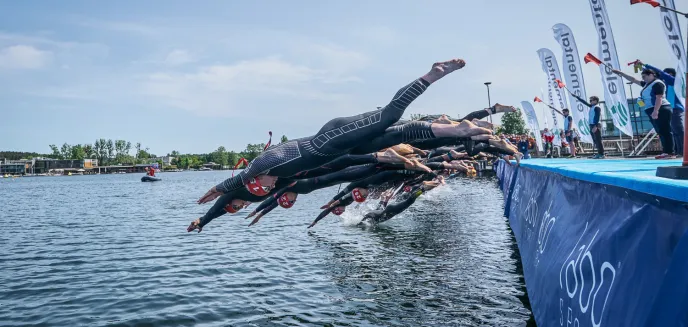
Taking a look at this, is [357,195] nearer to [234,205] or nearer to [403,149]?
[403,149]

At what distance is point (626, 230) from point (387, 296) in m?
8.45

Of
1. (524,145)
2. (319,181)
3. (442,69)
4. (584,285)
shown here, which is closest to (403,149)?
(319,181)

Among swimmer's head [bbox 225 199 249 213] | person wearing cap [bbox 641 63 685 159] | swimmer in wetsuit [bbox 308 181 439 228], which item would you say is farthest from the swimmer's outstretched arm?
person wearing cap [bbox 641 63 685 159]

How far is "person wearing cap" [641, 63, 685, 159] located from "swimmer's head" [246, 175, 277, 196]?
33.3ft

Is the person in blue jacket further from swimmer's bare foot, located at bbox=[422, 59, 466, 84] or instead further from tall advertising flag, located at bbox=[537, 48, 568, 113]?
swimmer's bare foot, located at bbox=[422, 59, 466, 84]

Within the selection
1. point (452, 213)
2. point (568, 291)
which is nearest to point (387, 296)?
point (568, 291)

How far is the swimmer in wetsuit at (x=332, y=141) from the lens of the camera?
28.3ft

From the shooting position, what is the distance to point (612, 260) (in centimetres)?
358

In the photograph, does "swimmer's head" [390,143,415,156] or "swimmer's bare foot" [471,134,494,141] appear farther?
"swimmer's head" [390,143,415,156]

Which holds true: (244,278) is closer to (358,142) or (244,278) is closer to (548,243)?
(358,142)

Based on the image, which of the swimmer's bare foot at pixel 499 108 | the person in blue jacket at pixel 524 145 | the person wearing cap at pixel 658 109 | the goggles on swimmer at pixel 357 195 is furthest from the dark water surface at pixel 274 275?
the person in blue jacket at pixel 524 145

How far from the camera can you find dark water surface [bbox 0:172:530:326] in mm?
10406

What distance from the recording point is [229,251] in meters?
18.8

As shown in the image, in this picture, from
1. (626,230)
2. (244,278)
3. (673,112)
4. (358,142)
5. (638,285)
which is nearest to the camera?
(638,285)
